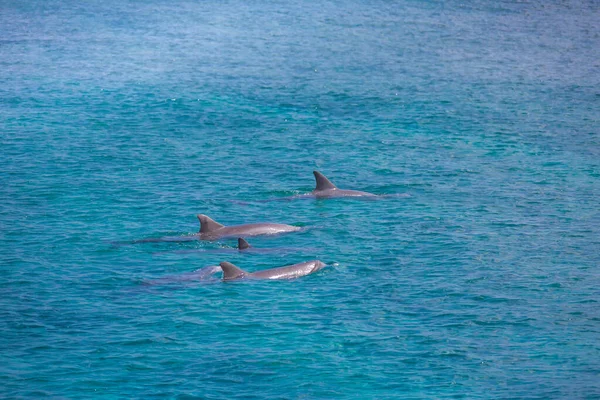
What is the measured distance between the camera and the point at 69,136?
165ft

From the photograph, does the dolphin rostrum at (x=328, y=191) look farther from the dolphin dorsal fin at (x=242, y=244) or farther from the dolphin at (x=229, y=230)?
the dolphin dorsal fin at (x=242, y=244)

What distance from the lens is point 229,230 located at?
117 feet

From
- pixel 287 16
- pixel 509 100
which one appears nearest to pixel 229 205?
pixel 509 100

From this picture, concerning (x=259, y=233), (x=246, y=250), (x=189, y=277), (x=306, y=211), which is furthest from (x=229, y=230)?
(x=306, y=211)

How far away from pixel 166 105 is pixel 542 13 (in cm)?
4527

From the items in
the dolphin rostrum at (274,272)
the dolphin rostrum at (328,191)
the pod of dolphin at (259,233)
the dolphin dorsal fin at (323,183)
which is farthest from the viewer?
the dolphin rostrum at (328,191)

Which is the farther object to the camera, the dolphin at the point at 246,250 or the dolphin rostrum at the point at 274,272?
the dolphin at the point at 246,250

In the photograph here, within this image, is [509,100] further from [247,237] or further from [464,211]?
[247,237]

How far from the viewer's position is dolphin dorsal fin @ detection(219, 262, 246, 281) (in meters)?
30.8

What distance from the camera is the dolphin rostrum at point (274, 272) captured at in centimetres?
3108

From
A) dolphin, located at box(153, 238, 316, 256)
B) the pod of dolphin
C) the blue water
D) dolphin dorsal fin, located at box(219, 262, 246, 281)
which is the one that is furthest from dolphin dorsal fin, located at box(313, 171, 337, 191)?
dolphin dorsal fin, located at box(219, 262, 246, 281)

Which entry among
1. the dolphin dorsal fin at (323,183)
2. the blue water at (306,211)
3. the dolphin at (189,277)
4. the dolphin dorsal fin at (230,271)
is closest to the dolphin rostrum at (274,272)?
the dolphin dorsal fin at (230,271)

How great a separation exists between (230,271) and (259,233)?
4.70 meters

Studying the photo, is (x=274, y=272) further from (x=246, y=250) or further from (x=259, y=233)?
(x=259, y=233)
